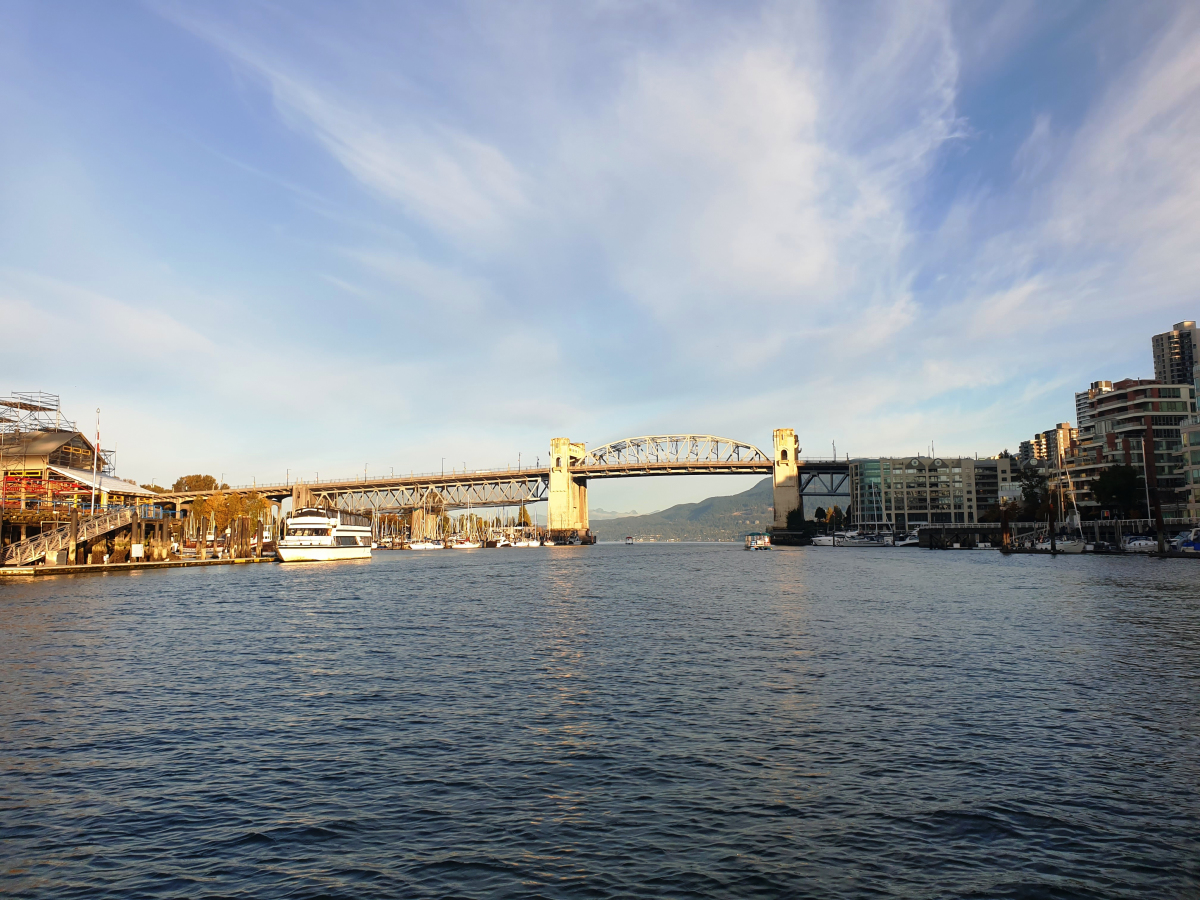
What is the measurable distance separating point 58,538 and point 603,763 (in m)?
83.3

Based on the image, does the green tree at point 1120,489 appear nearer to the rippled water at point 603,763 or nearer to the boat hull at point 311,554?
the rippled water at point 603,763

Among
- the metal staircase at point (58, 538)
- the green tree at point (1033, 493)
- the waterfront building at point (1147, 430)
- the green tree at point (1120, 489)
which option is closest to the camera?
the metal staircase at point (58, 538)

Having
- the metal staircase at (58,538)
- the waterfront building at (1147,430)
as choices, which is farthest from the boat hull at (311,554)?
the waterfront building at (1147,430)

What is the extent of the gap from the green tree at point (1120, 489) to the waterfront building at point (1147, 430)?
15.6ft

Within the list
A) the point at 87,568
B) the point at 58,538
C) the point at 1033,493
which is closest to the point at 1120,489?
the point at 1033,493

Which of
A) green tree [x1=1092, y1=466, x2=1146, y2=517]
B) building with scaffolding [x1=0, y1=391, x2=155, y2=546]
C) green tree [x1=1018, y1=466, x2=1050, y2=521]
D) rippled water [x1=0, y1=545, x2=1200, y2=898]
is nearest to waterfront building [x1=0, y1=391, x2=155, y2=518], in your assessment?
building with scaffolding [x1=0, y1=391, x2=155, y2=546]

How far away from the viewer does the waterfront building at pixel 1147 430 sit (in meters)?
140

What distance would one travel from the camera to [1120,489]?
128 metres

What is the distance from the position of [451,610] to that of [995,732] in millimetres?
35238

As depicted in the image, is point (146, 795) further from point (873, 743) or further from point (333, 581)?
point (333, 581)

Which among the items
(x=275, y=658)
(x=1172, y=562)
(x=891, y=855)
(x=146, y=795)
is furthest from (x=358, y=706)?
(x=1172, y=562)

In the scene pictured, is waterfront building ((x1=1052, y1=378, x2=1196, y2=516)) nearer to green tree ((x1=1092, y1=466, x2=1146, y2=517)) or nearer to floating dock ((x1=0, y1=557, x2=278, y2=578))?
green tree ((x1=1092, y1=466, x2=1146, y2=517))

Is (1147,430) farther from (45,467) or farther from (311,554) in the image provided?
(45,467)

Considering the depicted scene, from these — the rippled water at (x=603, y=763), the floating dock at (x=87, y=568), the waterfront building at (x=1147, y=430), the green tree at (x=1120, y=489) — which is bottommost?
the rippled water at (x=603, y=763)
